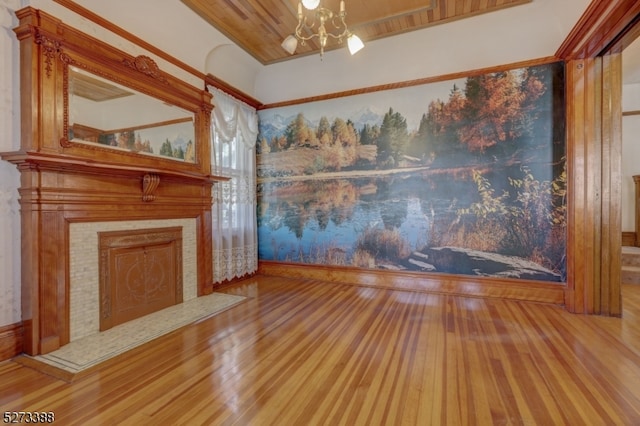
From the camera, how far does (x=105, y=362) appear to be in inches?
81.6

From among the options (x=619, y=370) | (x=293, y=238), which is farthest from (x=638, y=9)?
(x=293, y=238)

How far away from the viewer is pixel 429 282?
3.83m

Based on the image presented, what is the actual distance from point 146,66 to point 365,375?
140 inches

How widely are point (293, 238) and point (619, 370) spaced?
3.78 m

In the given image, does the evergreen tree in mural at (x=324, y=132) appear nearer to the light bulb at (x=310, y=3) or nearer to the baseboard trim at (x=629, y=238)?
the light bulb at (x=310, y=3)

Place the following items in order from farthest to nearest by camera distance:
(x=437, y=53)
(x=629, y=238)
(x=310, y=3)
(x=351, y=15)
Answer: (x=629, y=238) → (x=437, y=53) → (x=351, y=15) → (x=310, y=3)

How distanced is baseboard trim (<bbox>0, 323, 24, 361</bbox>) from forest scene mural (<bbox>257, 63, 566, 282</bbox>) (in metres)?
3.04

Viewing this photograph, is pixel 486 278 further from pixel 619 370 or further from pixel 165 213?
pixel 165 213

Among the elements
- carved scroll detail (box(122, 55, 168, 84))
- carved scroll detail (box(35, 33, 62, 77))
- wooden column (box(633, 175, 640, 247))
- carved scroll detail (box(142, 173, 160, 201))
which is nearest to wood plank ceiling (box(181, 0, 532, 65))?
carved scroll detail (box(122, 55, 168, 84))

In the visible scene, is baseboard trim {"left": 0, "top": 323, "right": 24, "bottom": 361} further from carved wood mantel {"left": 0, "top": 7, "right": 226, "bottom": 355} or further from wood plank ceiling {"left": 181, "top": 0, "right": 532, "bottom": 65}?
wood plank ceiling {"left": 181, "top": 0, "right": 532, "bottom": 65}

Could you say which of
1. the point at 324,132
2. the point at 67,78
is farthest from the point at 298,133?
the point at 67,78

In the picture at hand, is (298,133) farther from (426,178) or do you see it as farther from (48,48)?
(48,48)

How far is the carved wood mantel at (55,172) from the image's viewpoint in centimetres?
214

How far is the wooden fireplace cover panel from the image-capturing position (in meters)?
2.61
